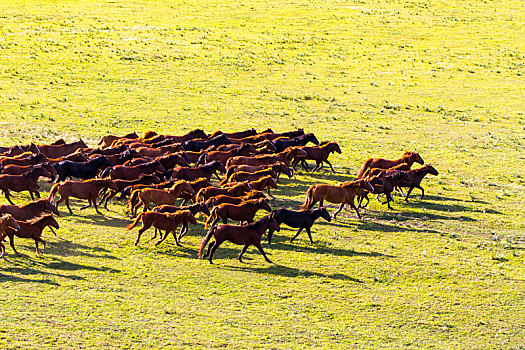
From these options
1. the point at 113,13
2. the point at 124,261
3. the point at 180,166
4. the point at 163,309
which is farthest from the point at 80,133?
the point at 113,13

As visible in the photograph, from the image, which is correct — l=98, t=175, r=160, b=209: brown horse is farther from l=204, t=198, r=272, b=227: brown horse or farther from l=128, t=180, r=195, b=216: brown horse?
l=204, t=198, r=272, b=227: brown horse

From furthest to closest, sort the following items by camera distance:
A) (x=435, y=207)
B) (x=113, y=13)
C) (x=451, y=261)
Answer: (x=113, y=13)
(x=435, y=207)
(x=451, y=261)

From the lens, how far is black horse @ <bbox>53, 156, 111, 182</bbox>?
81.4ft

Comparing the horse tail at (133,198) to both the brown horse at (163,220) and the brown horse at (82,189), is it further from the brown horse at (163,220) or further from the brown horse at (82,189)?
the brown horse at (163,220)

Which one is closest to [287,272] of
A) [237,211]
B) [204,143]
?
[237,211]

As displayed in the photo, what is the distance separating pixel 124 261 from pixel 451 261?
917 centimetres

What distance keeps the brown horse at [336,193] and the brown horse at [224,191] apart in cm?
206

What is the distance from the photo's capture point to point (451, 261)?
64.9 feet

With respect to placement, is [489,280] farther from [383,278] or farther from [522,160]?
[522,160]

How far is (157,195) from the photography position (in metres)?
21.8

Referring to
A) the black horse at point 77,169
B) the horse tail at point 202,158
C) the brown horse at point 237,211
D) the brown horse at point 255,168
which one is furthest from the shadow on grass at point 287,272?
the horse tail at point 202,158

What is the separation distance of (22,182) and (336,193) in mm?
10453

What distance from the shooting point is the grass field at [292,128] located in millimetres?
15695

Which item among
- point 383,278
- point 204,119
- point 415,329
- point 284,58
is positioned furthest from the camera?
point 284,58
